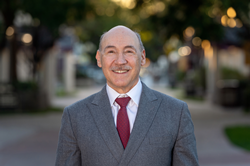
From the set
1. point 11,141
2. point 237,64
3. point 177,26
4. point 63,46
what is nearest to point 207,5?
point 177,26

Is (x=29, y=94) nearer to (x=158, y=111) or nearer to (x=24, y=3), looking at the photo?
(x=24, y=3)

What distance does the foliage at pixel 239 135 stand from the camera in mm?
7797

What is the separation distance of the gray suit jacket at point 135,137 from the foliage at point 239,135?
5816 mm

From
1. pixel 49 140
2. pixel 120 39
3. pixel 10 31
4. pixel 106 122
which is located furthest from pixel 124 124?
pixel 10 31

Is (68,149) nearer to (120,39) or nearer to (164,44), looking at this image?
(120,39)

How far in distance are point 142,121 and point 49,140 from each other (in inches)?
264

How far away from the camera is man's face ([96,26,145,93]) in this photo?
218 cm

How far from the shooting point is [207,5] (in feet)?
28.3

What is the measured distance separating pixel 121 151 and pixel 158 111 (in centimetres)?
36

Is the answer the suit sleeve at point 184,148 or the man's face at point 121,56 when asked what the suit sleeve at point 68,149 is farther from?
the suit sleeve at point 184,148

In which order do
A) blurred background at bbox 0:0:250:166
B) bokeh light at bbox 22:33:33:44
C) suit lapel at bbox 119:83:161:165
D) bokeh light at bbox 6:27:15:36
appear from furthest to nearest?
bokeh light at bbox 22:33:33:44 < bokeh light at bbox 6:27:15:36 < blurred background at bbox 0:0:250:166 < suit lapel at bbox 119:83:161:165

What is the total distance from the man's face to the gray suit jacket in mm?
180

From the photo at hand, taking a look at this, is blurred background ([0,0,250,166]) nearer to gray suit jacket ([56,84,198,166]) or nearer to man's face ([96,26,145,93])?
→ man's face ([96,26,145,93])

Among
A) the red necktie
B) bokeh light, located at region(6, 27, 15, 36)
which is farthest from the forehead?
bokeh light, located at region(6, 27, 15, 36)
